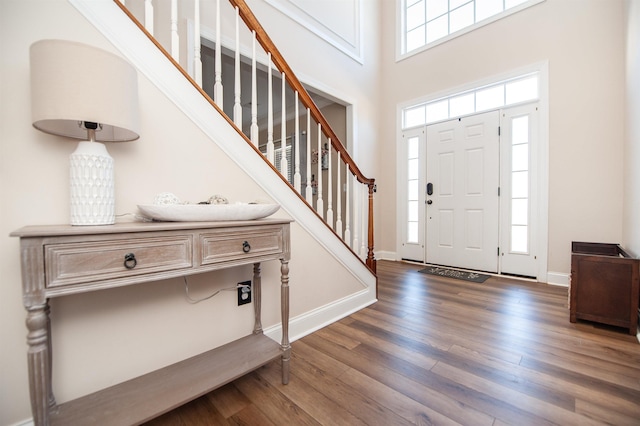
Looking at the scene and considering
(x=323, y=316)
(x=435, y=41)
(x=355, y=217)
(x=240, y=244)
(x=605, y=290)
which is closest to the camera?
(x=240, y=244)

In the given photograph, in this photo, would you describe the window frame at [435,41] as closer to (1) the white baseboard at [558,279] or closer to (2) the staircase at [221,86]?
(2) the staircase at [221,86]

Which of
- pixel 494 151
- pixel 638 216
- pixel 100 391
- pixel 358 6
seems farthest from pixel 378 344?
pixel 358 6

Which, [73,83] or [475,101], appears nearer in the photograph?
[73,83]

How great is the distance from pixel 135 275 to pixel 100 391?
1.93 ft

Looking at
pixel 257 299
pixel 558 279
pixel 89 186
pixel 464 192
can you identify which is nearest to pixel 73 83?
pixel 89 186

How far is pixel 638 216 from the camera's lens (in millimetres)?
1968

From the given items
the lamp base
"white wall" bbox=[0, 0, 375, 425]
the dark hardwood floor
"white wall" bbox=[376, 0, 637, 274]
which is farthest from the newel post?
"white wall" bbox=[376, 0, 637, 274]

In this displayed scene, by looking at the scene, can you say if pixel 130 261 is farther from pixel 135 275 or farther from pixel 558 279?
pixel 558 279

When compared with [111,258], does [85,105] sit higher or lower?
higher

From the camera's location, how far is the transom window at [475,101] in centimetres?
314

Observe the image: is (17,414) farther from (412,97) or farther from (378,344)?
(412,97)

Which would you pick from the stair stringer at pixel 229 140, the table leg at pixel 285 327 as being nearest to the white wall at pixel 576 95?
the stair stringer at pixel 229 140

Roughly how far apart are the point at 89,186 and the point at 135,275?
357 millimetres

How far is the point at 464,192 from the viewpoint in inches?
142
